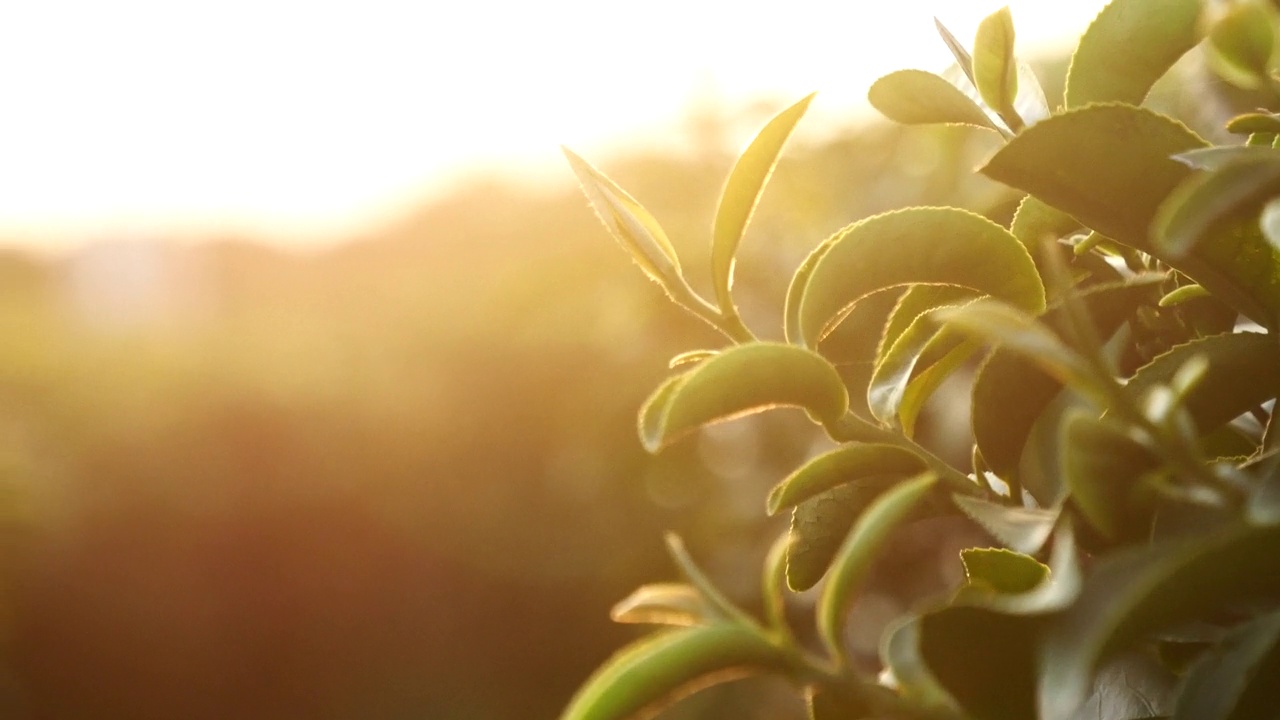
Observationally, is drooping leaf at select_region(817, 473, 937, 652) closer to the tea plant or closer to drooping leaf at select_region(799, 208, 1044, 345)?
the tea plant

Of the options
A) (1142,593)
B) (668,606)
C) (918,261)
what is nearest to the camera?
(1142,593)

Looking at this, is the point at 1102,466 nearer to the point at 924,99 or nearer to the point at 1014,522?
the point at 1014,522

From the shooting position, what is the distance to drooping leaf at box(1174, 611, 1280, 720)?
1.48ft

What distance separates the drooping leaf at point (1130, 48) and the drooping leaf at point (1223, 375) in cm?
14

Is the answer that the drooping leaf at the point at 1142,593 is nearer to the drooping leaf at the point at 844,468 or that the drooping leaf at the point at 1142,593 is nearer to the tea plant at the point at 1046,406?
the tea plant at the point at 1046,406

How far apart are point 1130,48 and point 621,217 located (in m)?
0.29

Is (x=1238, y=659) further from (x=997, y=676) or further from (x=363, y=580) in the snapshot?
(x=363, y=580)

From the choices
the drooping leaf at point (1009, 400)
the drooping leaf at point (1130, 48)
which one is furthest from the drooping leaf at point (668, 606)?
the drooping leaf at point (1130, 48)

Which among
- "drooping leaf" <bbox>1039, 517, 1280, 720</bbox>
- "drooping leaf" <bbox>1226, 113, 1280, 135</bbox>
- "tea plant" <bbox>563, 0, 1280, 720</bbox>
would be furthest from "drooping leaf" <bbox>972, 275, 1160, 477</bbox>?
"drooping leaf" <bbox>1039, 517, 1280, 720</bbox>

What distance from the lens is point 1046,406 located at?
639 mm

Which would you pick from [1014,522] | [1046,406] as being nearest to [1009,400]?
[1046,406]

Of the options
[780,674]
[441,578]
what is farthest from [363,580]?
[780,674]

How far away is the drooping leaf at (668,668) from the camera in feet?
1.44

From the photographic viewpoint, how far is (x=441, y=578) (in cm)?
560
